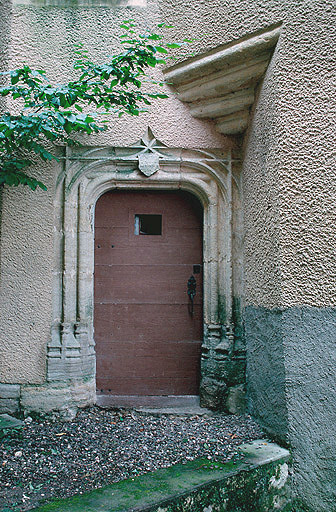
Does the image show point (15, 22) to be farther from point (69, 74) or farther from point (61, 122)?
point (61, 122)

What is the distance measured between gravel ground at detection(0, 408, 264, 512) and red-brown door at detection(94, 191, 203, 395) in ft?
1.09

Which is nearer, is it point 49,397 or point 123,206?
point 49,397

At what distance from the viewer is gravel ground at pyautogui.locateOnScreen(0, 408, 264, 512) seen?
2213 mm

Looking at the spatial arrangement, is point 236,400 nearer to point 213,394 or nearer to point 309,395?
point 213,394

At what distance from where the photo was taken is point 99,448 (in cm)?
267

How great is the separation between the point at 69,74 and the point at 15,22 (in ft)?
2.05

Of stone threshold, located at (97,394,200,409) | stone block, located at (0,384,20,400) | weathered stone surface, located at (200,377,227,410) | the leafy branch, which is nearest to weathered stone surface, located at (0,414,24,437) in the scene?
stone block, located at (0,384,20,400)

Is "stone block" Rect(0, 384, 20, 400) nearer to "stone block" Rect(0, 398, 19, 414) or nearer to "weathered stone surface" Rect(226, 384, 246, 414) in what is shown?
"stone block" Rect(0, 398, 19, 414)

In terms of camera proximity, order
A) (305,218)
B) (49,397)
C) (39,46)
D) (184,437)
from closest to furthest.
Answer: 1. (305,218)
2. (184,437)
3. (49,397)
4. (39,46)

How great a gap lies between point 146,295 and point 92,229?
2.34 ft

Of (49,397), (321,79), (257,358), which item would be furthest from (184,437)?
(321,79)

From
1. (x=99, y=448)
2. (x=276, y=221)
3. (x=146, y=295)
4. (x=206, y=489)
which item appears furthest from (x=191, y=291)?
(x=206, y=489)

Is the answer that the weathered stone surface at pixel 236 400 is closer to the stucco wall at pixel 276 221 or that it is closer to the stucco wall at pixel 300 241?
the stucco wall at pixel 276 221

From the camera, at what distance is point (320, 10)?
268 centimetres
